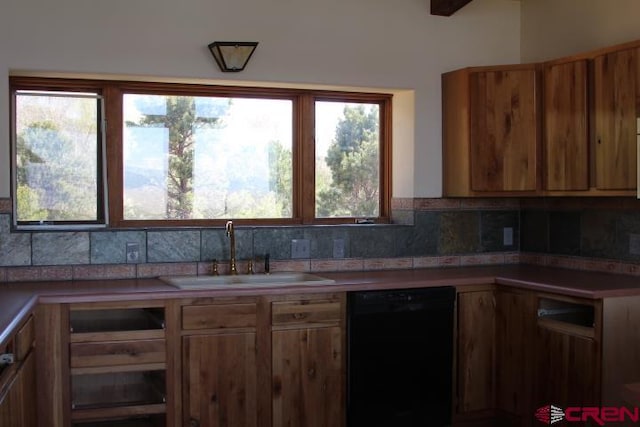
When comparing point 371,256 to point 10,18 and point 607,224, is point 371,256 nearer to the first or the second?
point 607,224

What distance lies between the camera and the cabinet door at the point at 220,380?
10.9 feet

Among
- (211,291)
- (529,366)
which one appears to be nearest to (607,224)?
(529,366)

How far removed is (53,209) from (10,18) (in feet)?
3.23

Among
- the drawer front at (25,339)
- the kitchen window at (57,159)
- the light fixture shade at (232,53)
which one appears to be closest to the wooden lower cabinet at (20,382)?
the drawer front at (25,339)

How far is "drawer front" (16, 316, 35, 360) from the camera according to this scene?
2.66 metres

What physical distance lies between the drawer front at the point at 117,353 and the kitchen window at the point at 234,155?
2.83 feet

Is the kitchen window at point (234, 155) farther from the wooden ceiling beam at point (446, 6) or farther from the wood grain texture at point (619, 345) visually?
the wood grain texture at point (619, 345)

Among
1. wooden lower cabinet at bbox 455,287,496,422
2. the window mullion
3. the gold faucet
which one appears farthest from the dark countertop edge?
wooden lower cabinet at bbox 455,287,496,422

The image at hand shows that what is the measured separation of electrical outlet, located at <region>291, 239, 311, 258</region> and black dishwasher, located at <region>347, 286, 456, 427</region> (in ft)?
1.91

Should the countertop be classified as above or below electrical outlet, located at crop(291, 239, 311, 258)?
below

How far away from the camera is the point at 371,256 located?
421cm

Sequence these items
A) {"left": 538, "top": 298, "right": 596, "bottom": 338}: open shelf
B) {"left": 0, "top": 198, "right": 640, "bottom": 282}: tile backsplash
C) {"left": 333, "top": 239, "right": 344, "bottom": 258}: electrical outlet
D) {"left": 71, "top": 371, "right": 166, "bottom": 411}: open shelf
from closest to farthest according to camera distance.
A: {"left": 71, "top": 371, "right": 166, "bottom": 411}: open shelf → {"left": 538, "top": 298, "right": 596, "bottom": 338}: open shelf → {"left": 0, "top": 198, "right": 640, "bottom": 282}: tile backsplash → {"left": 333, "top": 239, "right": 344, "bottom": 258}: electrical outlet

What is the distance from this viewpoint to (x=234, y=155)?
4.11m

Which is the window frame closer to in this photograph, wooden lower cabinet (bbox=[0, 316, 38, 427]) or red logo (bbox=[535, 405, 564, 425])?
wooden lower cabinet (bbox=[0, 316, 38, 427])
